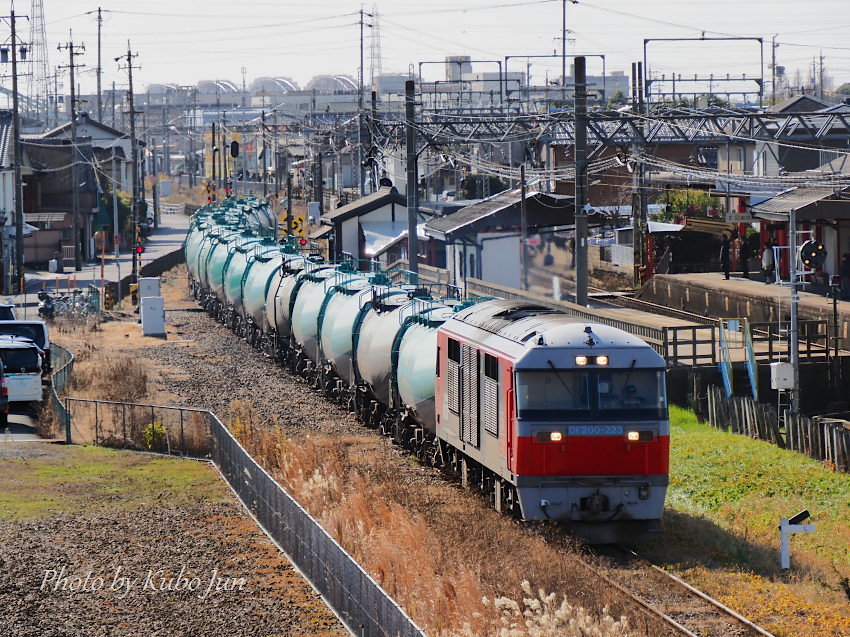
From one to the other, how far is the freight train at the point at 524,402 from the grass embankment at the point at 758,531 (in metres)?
1.08

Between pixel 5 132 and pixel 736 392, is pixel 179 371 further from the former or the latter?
pixel 5 132

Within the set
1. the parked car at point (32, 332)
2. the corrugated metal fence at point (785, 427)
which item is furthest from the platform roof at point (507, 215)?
the corrugated metal fence at point (785, 427)

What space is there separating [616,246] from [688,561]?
42.1 m

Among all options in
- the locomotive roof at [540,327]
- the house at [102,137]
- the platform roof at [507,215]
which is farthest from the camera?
the house at [102,137]

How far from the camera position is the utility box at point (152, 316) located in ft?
137

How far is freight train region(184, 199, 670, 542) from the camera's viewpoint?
623 inches

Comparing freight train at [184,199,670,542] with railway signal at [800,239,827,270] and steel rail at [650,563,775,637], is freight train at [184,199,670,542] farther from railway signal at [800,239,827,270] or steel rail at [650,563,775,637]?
railway signal at [800,239,827,270]

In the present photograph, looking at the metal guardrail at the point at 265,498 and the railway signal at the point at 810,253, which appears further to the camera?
the railway signal at the point at 810,253

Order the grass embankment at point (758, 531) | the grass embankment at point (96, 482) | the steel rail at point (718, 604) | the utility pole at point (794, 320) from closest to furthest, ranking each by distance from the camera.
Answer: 1. the steel rail at point (718, 604)
2. the grass embankment at point (758, 531)
3. the grass embankment at point (96, 482)
4. the utility pole at point (794, 320)

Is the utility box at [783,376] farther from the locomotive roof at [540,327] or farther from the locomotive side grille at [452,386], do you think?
the locomotive side grille at [452,386]

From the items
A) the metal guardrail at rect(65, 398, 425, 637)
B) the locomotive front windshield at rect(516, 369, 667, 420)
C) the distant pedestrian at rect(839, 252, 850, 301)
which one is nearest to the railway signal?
the distant pedestrian at rect(839, 252, 850, 301)

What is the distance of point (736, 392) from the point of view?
29750mm

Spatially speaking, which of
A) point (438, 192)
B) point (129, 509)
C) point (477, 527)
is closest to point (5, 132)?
point (438, 192)

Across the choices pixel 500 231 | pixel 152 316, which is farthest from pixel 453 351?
pixel 500 231
